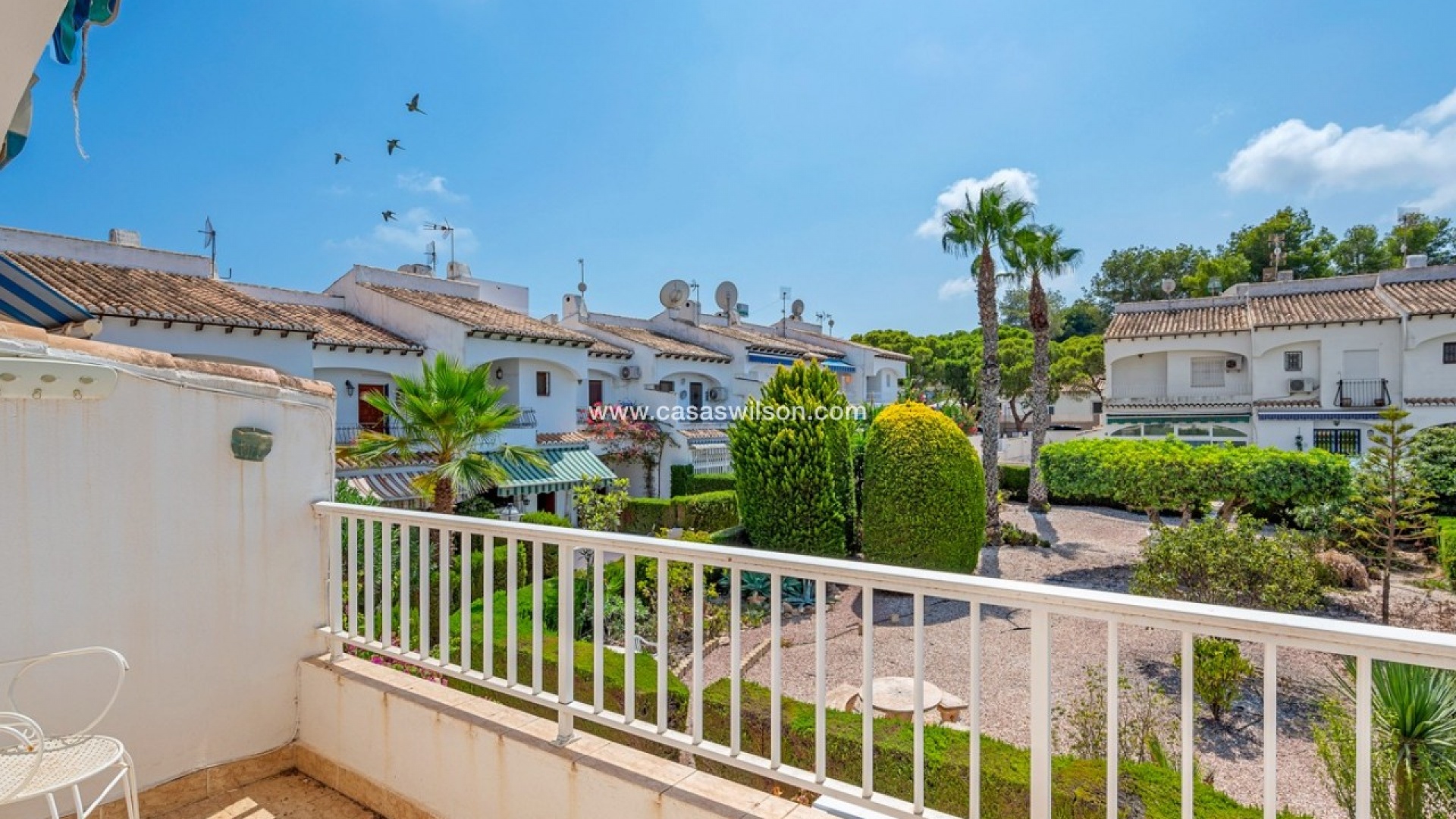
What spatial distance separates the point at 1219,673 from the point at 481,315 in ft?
72.7

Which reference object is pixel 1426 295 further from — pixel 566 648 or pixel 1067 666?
pixel 566 648

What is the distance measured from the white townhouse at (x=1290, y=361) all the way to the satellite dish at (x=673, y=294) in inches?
904

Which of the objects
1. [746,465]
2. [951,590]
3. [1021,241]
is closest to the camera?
[951,590]

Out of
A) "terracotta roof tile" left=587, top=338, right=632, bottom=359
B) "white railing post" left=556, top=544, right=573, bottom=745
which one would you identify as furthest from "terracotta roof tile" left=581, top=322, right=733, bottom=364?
"white railing post" left=556, top=544, right=573, bottom=745

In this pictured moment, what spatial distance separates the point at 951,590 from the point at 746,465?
12693 millimetres

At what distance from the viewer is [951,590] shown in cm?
226

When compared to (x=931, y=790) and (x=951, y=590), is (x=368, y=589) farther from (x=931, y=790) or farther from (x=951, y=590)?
(x=931, y=790)

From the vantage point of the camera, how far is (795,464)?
1445 cm

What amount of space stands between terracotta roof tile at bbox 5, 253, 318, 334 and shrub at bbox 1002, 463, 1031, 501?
89.4 feet

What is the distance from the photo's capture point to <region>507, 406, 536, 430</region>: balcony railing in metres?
22.0

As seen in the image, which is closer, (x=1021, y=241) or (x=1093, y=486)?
(x=1093, y=486)

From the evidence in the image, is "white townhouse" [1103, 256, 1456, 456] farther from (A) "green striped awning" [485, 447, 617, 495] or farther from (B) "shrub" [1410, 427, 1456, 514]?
(A) "green striped awning" [485, 447, 617, 495]

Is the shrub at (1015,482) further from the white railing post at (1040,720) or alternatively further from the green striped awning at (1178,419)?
the white railing post at (1040,720)

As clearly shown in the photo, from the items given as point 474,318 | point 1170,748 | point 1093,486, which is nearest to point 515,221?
point 474,318
